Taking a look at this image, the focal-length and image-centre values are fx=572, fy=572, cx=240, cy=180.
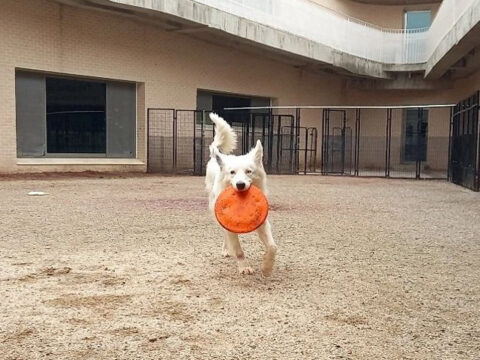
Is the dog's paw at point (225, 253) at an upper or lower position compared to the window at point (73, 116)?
lower

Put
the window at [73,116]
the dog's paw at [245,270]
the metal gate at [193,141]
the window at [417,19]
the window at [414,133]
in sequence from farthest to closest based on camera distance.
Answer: the window at [417,19] < the window at [414,133] < the metal gate at [193,141] < the window at [73,116] < the dog's paw at [245,270]

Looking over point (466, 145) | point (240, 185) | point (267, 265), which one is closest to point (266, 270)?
point (267, 265)

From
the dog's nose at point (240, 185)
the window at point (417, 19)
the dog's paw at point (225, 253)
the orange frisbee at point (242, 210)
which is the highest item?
the window at point (417, 19)

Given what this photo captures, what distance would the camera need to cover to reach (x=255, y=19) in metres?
19.6

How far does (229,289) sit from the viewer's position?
4.19m

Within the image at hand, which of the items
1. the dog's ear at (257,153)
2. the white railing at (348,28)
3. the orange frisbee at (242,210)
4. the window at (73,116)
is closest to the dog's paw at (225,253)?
the orange frisbee at (242,210)

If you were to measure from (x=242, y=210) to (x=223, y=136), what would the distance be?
2109 mm

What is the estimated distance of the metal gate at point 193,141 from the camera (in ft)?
64.1

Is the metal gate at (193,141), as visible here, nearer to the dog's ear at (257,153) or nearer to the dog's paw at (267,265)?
the dog's ear at (257,153)

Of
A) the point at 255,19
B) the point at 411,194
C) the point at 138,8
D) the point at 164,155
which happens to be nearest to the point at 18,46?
the point at 138,8

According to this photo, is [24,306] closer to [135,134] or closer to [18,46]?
[18,46]

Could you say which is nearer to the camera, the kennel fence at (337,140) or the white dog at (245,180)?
the white dog at (245,180)

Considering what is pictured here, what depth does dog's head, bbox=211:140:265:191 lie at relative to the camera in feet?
14.1

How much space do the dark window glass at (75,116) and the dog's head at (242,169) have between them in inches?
533
